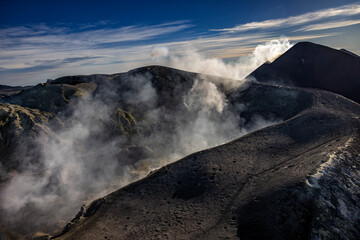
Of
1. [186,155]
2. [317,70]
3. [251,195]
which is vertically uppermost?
[317,70]

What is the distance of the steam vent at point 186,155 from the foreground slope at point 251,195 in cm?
7

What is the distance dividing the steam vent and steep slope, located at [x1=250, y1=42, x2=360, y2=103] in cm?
25

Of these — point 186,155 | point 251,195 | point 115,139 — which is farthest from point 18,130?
point 251,195

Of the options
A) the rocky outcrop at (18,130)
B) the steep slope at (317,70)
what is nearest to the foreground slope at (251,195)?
the rocky outcrop at (18,130)

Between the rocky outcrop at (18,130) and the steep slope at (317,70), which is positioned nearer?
the rocky outcrop at (18,130)

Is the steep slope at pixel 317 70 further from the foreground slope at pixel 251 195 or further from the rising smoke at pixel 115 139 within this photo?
the foreground slope at pixel 251 195

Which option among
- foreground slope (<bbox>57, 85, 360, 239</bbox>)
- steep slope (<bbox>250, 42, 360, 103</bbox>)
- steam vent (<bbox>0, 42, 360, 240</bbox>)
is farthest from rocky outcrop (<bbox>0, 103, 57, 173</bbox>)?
steep slope (<bbox>250, 42, 360, 103</bbox>)

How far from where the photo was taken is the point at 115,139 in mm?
31188

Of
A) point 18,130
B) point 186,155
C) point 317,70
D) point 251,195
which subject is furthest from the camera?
point 317,70

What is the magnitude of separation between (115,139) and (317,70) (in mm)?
39817

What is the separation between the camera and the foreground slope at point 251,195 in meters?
10.4

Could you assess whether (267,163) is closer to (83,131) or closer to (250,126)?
(250,126)

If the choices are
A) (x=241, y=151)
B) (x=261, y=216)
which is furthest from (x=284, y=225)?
(x=241, y=151)

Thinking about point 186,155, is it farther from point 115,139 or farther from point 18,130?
point 18,130
